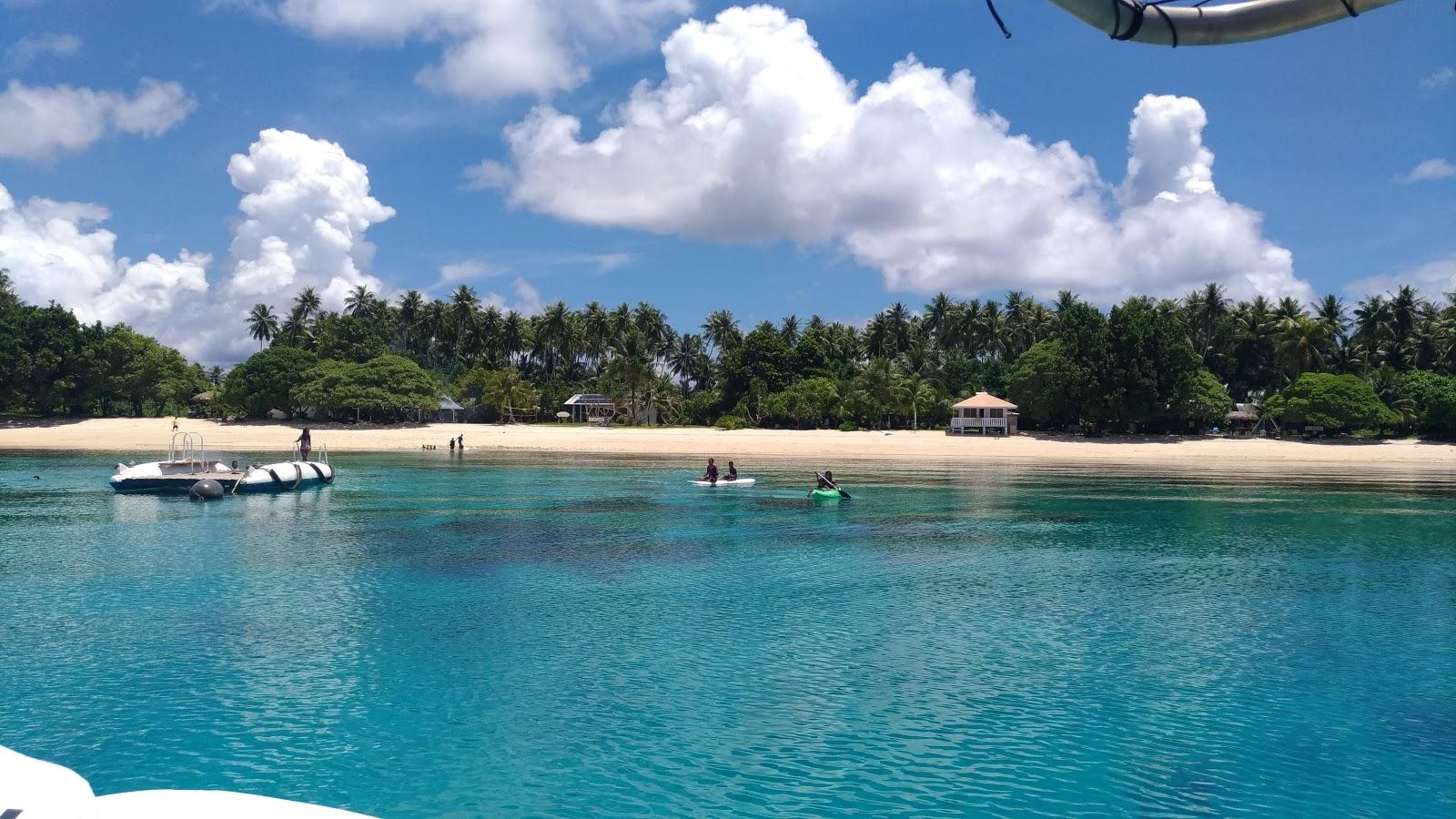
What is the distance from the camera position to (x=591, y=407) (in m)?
122

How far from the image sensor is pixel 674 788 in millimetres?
11633

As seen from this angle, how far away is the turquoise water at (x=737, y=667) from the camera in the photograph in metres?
11.9

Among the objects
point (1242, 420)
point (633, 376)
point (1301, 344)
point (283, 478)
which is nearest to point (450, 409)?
point (633, 376)

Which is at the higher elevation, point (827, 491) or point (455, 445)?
point (455, 445)

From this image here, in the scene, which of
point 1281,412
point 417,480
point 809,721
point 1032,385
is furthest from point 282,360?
point 809,721

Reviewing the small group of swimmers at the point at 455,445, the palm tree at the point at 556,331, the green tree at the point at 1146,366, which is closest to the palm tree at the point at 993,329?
the green tree at the point at 1146,366

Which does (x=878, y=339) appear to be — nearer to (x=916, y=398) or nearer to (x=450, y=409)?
(x=916, y=398)

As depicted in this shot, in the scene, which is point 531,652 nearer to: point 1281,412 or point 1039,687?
point 1039,687

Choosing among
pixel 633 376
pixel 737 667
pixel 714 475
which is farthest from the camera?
pixel 633 376

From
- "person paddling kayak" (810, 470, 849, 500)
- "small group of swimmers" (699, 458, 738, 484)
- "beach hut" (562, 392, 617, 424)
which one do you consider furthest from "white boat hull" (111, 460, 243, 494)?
"beach hut" (562, 392, 617, 424)

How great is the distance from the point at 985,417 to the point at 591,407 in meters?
49.8

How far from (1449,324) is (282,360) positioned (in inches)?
4526

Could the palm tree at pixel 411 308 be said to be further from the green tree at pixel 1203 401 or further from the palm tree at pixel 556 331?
the green tree at pixel 1203 401

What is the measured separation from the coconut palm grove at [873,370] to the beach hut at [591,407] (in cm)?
→ 238
